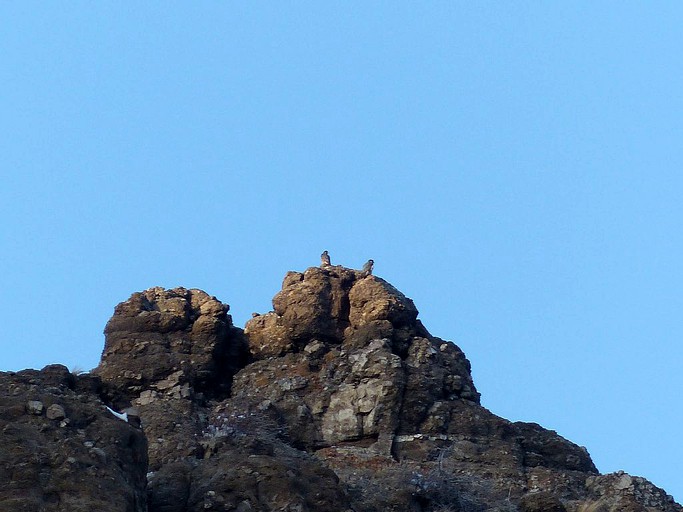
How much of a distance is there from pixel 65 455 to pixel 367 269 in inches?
874

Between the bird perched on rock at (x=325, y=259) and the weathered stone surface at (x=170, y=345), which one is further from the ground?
the bird perched on rock at (x=325, y=259)

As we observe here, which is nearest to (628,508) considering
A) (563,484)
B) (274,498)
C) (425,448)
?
(563,484)

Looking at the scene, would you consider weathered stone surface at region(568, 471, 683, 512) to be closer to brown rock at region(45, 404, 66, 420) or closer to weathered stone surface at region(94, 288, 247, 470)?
weathered stone surface at region(94, 288, 247, 470)

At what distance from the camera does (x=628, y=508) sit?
30.2 meters

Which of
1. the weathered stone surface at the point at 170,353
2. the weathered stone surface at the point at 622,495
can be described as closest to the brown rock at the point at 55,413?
the weathered stone surface at the point at 170,353

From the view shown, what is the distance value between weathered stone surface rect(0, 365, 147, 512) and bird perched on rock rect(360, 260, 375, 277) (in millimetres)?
18163

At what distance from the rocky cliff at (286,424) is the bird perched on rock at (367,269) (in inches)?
24.6

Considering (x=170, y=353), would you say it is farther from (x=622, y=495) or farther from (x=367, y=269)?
(x=622, y=495)

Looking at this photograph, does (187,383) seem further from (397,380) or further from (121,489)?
(121,489)

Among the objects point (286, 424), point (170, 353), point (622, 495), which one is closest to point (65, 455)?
point (286, 424)

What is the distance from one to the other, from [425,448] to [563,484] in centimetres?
411

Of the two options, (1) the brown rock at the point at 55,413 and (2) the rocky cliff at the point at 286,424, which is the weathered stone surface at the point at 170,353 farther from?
(1) the brown rock at the point at 55,413

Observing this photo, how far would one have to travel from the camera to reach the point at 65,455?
2327 cm

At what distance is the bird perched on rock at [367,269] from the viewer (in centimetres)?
4389
